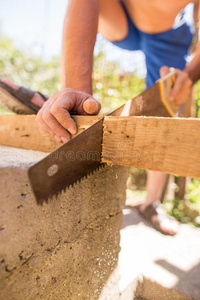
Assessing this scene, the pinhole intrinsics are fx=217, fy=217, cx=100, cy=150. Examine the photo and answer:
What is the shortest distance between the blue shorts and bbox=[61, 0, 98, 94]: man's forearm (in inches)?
46.3

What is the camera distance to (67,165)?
75cm

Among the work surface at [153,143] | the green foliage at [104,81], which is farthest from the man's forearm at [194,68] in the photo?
the green foliage at [104,81]

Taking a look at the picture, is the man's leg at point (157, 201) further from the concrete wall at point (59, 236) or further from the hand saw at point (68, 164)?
the hand saw at point (68, 164)

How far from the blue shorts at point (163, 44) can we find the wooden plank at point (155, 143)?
2193 millimetres

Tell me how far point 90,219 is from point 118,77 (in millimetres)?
4514

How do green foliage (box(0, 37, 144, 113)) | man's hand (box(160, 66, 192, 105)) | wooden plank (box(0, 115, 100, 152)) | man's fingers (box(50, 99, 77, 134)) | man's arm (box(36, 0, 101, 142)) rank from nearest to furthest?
man's fingers (box(50, 99, 77, 134)) → wooden plank (box(0, 115, 100, 152)) → man's arm (box(36, 0, 101, 142)) → man's hand (box(160, 66, 192, 105)) → green foliage (box(0, 37, 144, 113))

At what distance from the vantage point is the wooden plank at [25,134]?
3.67ft

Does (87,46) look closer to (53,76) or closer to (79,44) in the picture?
(79,44)

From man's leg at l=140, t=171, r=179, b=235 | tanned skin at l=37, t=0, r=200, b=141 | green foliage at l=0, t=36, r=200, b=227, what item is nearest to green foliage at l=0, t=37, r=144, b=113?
green foliage at l=0, t=36, r=200, b=227

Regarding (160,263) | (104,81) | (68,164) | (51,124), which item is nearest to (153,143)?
(68,164)

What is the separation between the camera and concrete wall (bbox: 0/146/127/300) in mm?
751

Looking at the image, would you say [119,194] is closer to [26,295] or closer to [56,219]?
[56,219]

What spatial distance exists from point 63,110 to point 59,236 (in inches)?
21.7

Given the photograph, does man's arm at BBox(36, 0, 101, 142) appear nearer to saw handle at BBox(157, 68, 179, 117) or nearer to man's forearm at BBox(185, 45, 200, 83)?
saw handle at BBox(157, 68, 179, 117)
